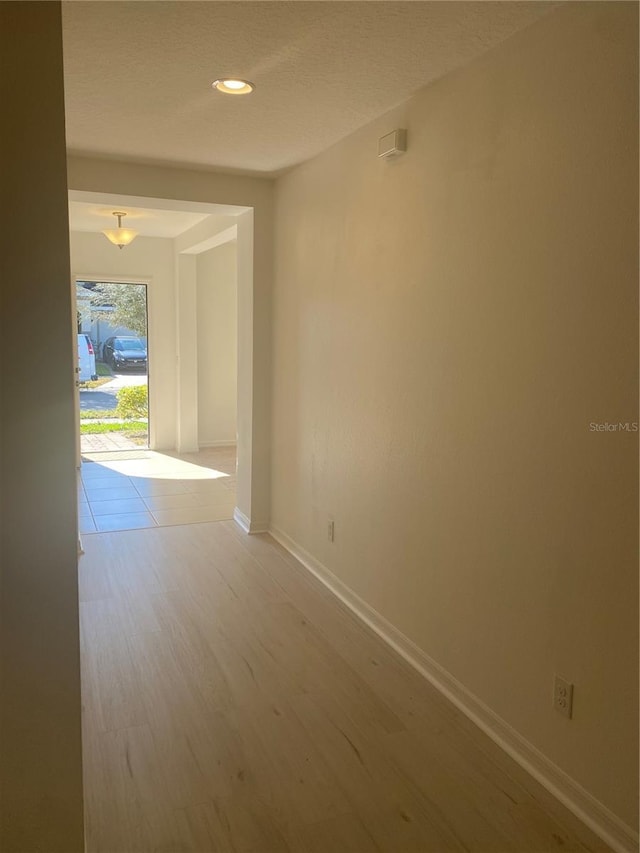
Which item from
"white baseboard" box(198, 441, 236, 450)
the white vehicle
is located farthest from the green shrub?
"white baseboard" box(198, 441, 236, 450)

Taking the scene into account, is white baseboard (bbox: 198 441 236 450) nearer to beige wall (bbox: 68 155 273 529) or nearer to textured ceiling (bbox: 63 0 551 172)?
beige wall (bbox: 68 155 273 529)

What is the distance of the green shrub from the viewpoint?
815 centimetres

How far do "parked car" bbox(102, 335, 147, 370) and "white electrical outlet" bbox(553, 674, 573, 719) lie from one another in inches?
263

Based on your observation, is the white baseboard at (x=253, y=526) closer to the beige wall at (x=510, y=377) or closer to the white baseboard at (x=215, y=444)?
the beige wall at (x=510, y=377)

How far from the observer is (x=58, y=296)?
54.7 inches

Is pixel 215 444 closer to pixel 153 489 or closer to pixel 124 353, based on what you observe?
pixel 124 353

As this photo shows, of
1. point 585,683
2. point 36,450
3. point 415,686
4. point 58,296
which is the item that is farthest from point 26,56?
point 415,686

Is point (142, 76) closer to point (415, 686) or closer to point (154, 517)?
point (415, 686)

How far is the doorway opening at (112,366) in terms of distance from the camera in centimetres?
770

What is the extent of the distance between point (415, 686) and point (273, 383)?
99.9 inches

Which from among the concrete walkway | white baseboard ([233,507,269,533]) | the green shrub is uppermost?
the green shrub

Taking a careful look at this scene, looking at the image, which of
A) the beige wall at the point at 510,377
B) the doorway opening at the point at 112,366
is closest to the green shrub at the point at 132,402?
the doorway opening at the point at 112,366

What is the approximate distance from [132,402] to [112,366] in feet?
1.77

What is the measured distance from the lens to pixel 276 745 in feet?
8.05
